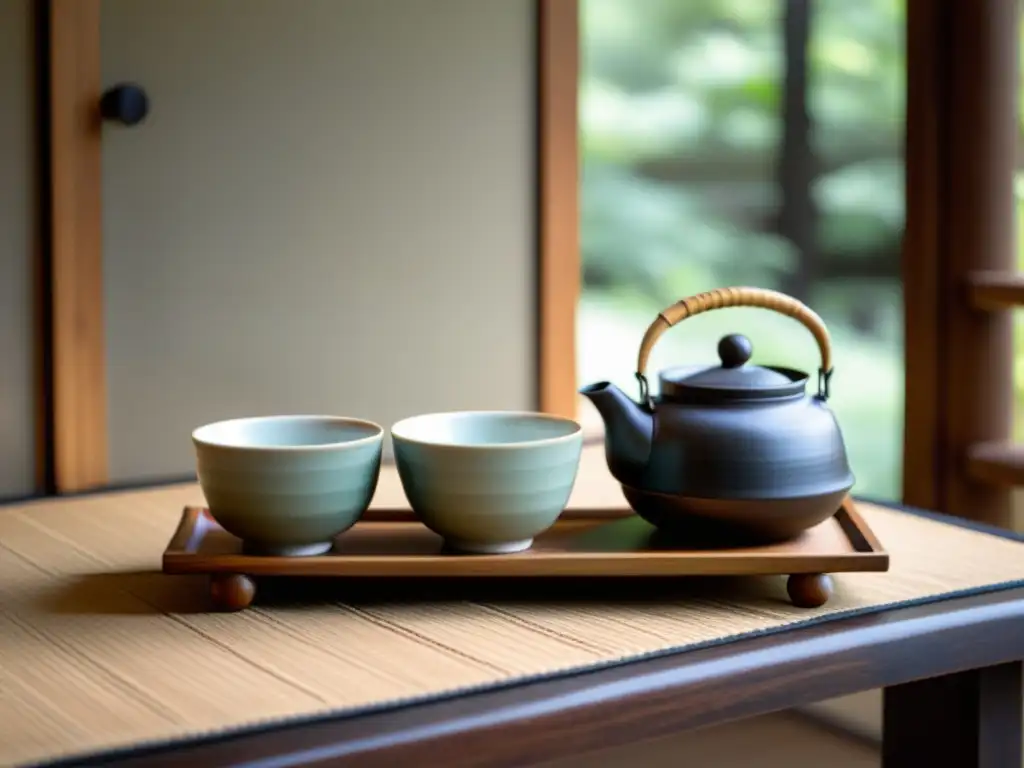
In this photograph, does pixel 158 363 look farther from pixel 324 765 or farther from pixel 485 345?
pixel 324 765

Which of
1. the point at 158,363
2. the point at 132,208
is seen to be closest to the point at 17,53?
the point at 132,208

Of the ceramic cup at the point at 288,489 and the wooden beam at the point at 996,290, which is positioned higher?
the wooden beam at the point at 996,290

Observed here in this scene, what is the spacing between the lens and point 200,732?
29.0 inches

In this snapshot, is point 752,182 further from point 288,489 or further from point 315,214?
point 288,489

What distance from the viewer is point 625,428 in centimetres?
103

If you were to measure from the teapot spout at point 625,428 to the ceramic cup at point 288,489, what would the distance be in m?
0.18

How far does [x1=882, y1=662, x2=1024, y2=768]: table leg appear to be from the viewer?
41.3 inches

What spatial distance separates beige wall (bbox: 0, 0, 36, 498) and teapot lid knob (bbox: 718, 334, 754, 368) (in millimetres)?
897

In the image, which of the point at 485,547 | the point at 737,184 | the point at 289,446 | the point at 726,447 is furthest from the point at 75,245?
the point at 737,184

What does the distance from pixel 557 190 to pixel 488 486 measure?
103 centimetres

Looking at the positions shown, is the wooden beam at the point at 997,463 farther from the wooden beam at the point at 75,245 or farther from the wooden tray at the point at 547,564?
the wooden beam at the point at 75,245

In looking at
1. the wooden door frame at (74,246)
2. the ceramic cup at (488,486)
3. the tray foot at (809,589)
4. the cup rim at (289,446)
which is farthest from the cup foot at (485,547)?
the wooden door frame at (74,246)

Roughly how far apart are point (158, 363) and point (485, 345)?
1.59ft

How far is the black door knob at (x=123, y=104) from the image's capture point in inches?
60.4
